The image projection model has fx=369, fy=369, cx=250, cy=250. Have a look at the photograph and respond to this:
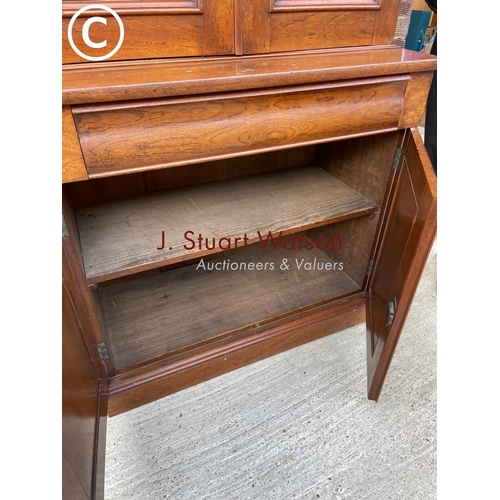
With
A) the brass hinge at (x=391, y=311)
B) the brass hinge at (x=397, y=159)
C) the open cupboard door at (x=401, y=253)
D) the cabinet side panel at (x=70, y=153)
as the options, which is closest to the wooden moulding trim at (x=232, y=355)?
the open cupboard door at (x=401, y=253)

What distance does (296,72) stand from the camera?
706 millimetres

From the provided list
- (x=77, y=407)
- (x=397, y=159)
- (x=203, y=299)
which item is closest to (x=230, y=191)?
(x=203, y=299)

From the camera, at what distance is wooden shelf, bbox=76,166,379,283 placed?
90 centimetres

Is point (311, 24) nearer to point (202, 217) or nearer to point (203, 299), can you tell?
point (202, 217)

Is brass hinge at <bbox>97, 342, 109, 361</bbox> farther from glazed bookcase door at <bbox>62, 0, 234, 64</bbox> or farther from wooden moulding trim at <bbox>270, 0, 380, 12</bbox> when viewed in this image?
wooden moulding trim at <bbox>270, 0, 380, 12</bbox>

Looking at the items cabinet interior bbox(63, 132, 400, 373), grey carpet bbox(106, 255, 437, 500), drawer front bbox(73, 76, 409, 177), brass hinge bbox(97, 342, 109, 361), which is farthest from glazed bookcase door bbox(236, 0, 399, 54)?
grey carpet bbox(106, 255, 437, 500)

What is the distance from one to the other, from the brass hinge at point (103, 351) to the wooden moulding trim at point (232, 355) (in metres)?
0.10

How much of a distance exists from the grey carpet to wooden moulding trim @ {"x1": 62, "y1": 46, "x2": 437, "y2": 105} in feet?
2.88

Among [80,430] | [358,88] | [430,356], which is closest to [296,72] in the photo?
[358,88]

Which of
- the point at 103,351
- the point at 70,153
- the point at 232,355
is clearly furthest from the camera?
the point at 232,355

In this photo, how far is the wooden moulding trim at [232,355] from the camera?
1.06 m

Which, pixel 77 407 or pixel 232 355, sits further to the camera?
pixel 232 355

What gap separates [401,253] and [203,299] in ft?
2.18

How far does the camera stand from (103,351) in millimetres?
950
